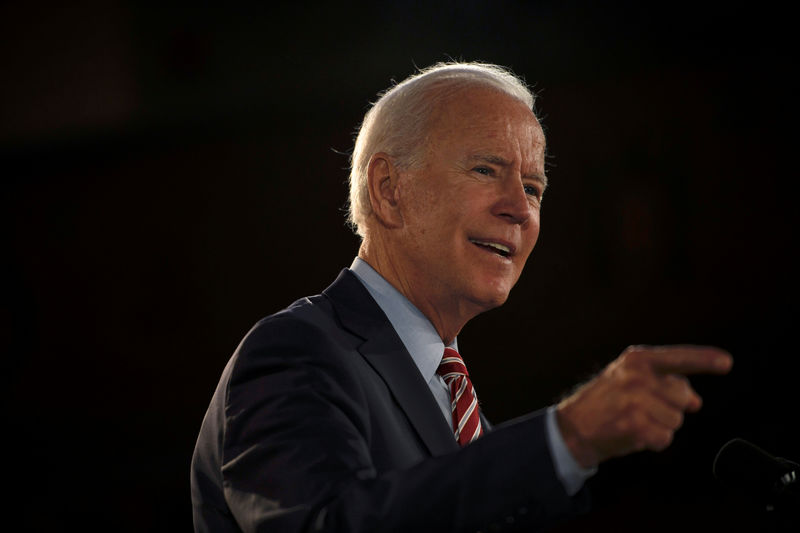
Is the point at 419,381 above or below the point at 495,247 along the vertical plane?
below

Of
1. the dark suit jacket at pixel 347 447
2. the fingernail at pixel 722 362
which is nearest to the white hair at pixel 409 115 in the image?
the dark suit jacket at pixel 347 447

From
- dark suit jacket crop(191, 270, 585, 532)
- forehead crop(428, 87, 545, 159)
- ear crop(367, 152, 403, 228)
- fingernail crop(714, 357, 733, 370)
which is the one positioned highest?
forehead crop(428, 87, 545, 159)

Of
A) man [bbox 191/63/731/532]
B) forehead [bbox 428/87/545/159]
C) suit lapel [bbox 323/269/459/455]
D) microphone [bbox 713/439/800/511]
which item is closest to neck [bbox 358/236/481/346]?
man [bbox 191/63/731/532]

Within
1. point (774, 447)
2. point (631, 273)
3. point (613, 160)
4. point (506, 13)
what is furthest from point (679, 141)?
point (774, 447)

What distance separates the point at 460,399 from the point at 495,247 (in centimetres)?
27

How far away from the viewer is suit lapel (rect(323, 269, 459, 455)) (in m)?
1.23

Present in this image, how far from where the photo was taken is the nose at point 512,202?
1.47 m

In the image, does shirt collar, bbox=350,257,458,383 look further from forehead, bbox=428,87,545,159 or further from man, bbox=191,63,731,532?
forehead, bbox=428,87,545,159

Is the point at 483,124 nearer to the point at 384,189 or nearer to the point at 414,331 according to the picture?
the point at 384,189

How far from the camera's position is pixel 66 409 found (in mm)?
3818

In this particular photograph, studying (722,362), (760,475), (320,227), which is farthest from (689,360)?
(320,227)

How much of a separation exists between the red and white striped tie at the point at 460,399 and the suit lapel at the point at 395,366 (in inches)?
5.4

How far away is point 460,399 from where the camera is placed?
56.2 inches

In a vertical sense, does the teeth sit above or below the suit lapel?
above
